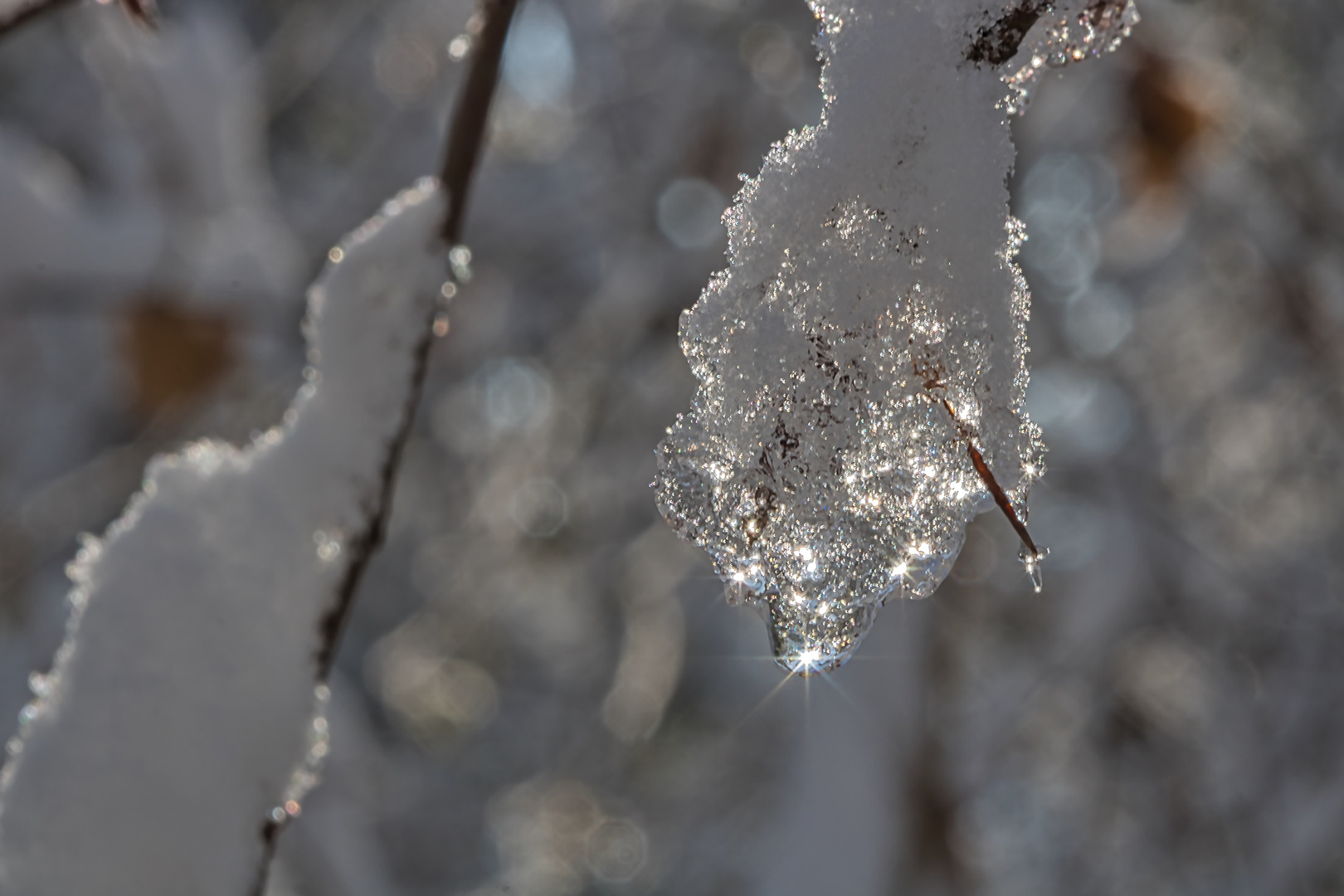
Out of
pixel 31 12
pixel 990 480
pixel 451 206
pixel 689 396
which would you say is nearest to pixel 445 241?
pixel 451 206

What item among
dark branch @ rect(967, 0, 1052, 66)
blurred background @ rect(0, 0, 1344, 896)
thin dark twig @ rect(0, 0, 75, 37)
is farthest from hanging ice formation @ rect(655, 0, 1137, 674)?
blurred background @ rect(0, 0, 1344, 896)

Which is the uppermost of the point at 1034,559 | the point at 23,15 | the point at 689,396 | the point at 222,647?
the point at 689,396

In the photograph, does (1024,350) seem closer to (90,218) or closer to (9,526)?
(90,218)

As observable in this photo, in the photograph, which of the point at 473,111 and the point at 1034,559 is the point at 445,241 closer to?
the point at 473,111

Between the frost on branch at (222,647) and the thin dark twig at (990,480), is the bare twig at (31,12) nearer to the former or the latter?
the frost on branch at (222,647)

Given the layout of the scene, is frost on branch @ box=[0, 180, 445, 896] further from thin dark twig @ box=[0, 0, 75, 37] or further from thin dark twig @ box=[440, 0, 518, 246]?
thin dark twig @ box=[0, 0, 75, 37]

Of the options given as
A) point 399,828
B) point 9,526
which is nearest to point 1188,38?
point 9,526

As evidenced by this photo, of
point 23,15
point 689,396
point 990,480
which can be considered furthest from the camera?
point 689,396
